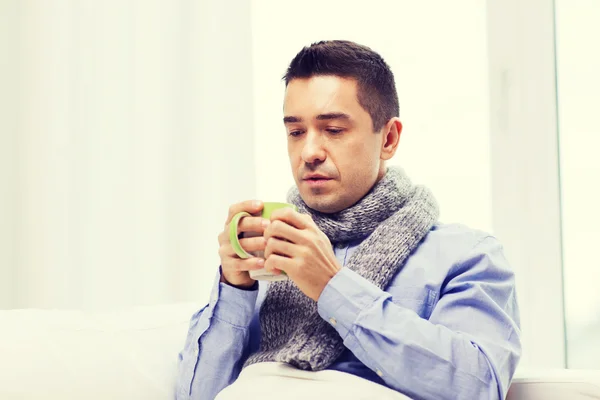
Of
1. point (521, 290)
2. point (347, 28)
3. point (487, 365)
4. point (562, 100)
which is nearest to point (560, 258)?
point (521, 290)

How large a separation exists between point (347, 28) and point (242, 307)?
1.61 m

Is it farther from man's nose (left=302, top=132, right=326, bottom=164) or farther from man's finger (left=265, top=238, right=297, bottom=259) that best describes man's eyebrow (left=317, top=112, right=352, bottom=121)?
man's finger (left=265, top=238, right=297, bottom=259)

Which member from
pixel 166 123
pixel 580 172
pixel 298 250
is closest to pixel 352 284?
pixel 298 250

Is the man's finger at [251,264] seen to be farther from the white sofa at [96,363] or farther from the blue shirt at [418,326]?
the white sofa at [96,363]

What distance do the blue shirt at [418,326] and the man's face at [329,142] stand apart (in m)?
0.12

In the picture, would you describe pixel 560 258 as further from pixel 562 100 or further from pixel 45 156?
pixel 45 156

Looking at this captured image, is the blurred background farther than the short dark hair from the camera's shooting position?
Yes

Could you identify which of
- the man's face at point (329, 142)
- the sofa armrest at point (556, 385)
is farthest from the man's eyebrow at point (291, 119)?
the sofa armrest at point (556, 385)

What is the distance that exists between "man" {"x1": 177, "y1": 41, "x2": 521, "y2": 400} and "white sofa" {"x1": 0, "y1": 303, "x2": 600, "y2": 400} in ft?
0.23

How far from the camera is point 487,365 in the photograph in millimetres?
1110

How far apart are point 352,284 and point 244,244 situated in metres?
0.19

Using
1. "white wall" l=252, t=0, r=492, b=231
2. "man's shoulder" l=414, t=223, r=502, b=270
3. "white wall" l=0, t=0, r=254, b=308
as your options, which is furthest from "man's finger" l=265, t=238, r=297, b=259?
"white wall" l=0, t=0, r=254, b=308

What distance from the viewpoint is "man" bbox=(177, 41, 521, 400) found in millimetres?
1110

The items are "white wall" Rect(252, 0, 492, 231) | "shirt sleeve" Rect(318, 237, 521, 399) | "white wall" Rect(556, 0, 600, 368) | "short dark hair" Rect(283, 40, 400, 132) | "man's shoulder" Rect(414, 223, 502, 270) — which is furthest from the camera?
"white wall" Rect(252, 0, 492, 231)
